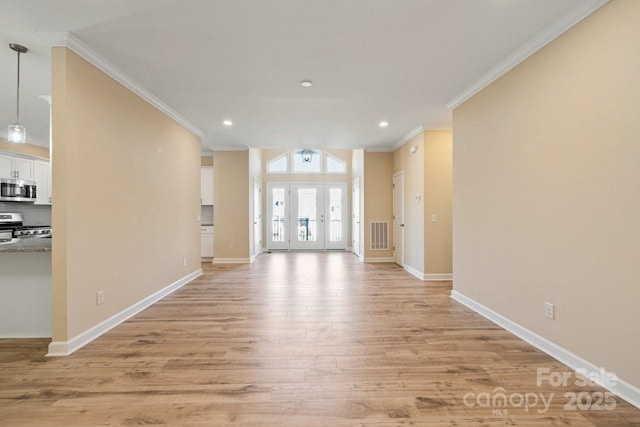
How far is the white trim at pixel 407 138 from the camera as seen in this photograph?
5.23 metres

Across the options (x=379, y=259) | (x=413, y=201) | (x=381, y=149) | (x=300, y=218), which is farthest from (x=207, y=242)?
(x=413, y=201)

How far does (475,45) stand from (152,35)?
2774 millimetres

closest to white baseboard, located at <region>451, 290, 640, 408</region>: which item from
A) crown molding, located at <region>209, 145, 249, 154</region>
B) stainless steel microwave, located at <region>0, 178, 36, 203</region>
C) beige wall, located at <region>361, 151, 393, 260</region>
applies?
beige wall, located at <region>361, 151, 393, 260</region>

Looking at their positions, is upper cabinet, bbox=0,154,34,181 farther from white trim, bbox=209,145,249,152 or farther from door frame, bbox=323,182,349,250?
door frame, bbox=323,182,349,250

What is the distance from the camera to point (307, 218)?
9000 millimetres

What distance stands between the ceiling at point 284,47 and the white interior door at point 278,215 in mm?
4696

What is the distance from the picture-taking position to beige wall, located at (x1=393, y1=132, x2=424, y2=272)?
522 centimetres

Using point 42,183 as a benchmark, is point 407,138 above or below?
above

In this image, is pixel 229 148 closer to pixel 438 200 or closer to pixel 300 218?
pixel 300 218

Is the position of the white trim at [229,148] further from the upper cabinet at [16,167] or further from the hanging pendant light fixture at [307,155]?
the upper cabinet at [16,167]

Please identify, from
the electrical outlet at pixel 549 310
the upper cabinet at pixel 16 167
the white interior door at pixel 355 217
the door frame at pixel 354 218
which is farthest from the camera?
the door frame at pixel 354 218

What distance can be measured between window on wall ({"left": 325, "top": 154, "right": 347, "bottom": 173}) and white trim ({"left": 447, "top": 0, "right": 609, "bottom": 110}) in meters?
5.59

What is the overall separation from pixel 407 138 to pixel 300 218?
4247mm

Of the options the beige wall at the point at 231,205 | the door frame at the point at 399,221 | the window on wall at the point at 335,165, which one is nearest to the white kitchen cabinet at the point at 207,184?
the beige wall at the point at 231,205
